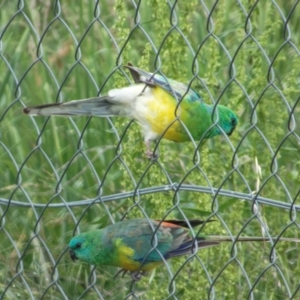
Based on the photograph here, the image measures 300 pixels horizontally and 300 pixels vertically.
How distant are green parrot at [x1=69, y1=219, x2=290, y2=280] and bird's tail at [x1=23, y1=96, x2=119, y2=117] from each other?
0.44 metres

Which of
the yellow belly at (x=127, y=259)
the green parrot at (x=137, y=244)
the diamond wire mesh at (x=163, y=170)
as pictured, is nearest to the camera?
the diamond wire mesh at (x=163, y=170)

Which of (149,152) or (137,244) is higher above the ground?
(149,152)

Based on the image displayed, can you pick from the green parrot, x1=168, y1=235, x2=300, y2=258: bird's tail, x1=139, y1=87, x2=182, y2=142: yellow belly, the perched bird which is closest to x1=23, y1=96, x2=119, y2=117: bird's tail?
the perched bird

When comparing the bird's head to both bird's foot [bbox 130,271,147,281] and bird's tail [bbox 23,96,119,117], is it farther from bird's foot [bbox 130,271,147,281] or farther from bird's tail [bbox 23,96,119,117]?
bird's tail [bbox 23,96,119,117]

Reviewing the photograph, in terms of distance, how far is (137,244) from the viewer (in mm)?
4445

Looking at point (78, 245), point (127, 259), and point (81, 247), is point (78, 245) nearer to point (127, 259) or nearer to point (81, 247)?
point (81, 247)

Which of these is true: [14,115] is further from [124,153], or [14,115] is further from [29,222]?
[124,153]

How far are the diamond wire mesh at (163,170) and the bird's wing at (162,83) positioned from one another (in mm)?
51

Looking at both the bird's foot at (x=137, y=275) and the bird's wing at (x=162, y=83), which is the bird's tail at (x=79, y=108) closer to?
the bird's wing at (x=162, y=83)

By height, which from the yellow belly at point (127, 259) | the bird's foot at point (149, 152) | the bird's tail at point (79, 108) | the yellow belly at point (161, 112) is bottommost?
the yellow belly at point (127, 259)

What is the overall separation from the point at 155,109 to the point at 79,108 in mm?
290

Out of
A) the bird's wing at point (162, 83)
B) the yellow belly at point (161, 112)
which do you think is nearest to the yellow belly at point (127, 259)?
the yellow belly at point (161, 112)

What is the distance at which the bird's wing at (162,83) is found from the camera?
4.25 meters

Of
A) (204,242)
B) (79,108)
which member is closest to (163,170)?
(204,242)
